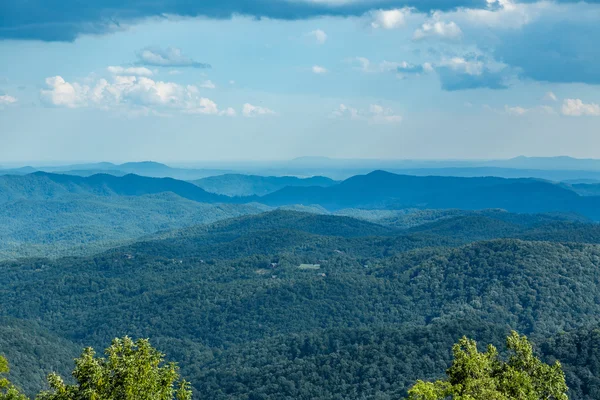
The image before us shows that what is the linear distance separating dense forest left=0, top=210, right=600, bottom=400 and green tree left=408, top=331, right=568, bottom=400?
166ft

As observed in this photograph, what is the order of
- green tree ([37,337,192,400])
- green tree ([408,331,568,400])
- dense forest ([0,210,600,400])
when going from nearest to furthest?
green tree ([37,337,192,400]) → green tree ([408,331,568,400]) → dense forest ([0,210,600,400])

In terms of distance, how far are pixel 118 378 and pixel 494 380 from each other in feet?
62.4

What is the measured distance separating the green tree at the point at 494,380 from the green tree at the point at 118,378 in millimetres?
12647

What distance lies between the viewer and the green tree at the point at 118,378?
2988 centimetres

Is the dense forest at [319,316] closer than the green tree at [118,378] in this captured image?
No

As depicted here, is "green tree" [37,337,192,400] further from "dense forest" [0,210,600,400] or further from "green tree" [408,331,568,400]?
"dense forest" [0,210,600,400]

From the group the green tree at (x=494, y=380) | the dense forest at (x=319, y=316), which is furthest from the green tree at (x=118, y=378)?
the dense forest at (x=319, y=316)

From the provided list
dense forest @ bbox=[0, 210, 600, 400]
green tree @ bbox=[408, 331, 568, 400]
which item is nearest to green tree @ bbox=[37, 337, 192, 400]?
green tree @ bbox=[408, 331, 568, 400]

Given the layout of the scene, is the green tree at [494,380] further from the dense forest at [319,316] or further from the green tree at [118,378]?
the dense forest at [319,316]

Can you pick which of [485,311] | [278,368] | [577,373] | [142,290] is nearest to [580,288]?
[485,311]

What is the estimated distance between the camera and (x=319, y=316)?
151750 mm

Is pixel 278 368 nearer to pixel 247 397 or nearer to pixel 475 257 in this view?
pixel 247 397

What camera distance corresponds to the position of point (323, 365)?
10212 centimetres

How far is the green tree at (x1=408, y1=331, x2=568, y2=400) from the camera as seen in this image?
3041cm
